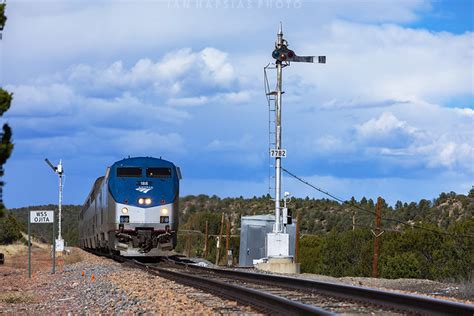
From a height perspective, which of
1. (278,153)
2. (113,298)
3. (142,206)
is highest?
(278,153)

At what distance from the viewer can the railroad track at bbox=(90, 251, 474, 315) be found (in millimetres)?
11445

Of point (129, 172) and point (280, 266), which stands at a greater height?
point (129, 172)

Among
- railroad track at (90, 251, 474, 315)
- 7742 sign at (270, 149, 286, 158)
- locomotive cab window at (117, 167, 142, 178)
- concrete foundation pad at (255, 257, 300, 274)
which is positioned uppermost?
7742 sign at (270, 149, 286, 158)

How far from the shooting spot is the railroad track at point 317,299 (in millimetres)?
11445

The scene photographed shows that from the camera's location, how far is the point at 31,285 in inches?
890

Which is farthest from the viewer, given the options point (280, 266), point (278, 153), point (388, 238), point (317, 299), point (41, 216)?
point (388, 238)

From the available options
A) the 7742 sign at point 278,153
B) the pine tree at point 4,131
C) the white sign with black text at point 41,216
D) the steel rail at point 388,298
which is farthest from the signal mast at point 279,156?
the pine tree at point 4,131

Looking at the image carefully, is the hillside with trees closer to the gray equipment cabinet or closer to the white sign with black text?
the gray equipment cabinet

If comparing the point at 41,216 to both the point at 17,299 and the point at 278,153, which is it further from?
the point at 278,153

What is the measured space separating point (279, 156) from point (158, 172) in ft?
16.4

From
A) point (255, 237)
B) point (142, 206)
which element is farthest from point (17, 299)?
point (255, 237)

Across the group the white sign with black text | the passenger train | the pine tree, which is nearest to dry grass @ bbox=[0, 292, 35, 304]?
the pine tree

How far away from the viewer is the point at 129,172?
31.2 metres

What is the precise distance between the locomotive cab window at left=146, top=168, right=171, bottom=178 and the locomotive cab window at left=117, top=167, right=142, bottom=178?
0.36 meters
